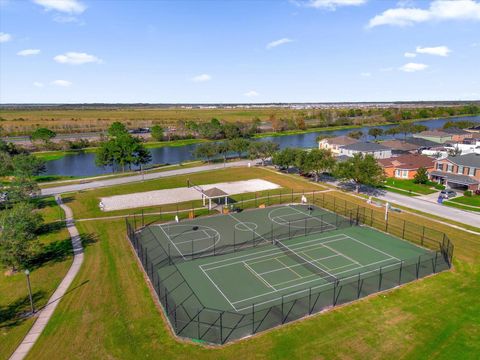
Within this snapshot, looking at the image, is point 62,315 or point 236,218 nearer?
point 62,315

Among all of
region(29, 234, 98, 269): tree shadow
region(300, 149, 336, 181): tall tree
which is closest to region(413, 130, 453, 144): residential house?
region(300, 149, 336, 181): tall tree

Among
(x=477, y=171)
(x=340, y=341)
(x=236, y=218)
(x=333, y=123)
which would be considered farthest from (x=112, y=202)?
(x=333, y=123)

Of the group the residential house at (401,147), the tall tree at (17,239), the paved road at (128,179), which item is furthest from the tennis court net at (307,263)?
the residential house at (401,147)

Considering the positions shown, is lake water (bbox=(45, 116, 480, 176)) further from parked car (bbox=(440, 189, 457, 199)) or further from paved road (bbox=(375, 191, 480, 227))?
parked car (bbox=(440, 189, 457, 199))

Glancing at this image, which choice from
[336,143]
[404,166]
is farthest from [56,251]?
[336,143]

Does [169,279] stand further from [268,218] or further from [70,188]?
[70,188]

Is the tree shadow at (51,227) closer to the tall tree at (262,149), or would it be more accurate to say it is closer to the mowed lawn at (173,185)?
the mowed lawn at (173,185)
